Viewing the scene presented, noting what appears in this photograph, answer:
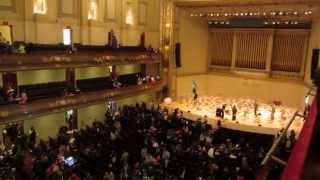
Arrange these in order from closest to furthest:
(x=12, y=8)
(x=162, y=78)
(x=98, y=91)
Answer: (x=12, y=8)
(x=98, y=91)
(x=162, y=78)

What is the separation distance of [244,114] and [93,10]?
33.8ft

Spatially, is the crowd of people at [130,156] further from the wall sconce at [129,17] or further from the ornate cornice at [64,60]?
the wall sconce at [129,17]

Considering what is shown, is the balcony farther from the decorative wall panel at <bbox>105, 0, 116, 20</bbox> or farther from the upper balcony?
the decorative wall panel at <bbox>105, 0, 116, 20</bbox>

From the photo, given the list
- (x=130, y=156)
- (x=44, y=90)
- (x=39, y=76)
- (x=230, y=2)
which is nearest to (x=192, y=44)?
(x=230, y=2)

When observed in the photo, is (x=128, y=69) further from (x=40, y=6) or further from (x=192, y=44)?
(x=40, y=6)

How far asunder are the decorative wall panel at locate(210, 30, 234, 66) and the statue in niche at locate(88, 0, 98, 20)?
11201 millimetres

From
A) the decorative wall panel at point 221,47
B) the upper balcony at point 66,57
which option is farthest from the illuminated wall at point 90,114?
the decorative wall panel at point 221,47

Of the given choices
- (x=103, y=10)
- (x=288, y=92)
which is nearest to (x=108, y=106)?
(x=103, y=10)

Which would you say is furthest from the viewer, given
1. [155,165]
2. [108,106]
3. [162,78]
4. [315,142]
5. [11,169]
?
[162,78]

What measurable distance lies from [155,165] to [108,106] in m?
9.33

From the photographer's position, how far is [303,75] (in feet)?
73.4

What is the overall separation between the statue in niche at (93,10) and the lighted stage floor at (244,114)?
667 centimetres

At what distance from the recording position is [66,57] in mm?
13984

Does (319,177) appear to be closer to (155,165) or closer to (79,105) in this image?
(155,165)
